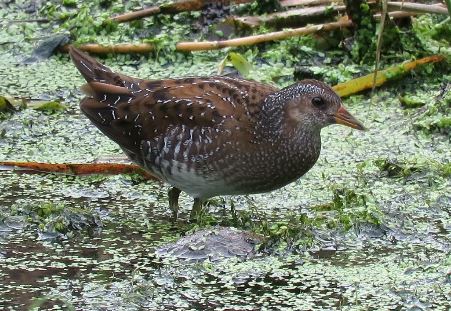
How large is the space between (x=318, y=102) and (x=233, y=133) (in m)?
0.48

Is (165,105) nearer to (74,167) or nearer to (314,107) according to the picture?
(314,107)

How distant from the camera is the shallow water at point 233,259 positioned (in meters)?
5.47

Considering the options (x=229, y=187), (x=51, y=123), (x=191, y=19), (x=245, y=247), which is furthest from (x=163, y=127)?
(x=191, y=19)

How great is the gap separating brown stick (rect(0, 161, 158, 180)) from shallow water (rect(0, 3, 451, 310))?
0.04m

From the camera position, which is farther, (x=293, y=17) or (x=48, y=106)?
(x=293, y=17)

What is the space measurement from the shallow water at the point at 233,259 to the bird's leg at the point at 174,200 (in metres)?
0.05

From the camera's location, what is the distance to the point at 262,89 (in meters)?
6.50

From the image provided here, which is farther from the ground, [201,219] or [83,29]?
[83,29]

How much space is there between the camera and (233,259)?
5.89 metres

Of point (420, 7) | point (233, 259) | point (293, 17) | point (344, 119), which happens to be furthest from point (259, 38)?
point (233, 259)

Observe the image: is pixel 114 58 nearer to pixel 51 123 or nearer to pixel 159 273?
pixel 51 123

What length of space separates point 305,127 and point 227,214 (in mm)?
735

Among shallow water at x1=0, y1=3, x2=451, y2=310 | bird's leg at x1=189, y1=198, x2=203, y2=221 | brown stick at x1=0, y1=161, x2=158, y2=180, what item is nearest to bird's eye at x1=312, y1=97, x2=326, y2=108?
shallow water at x1=0, y1=3, x2=451, y2=310

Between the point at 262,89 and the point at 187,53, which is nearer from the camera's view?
the point at 262,89
